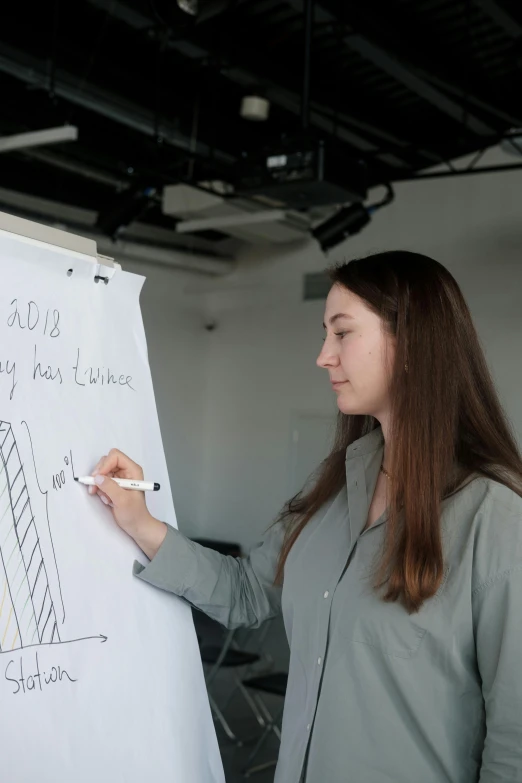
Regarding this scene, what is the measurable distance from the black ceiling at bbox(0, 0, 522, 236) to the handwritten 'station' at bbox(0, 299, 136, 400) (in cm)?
221

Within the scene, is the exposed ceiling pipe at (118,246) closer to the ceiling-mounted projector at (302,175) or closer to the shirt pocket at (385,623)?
the ceiling-mounted projector at (302,175)

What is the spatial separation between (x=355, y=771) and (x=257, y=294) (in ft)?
20.1

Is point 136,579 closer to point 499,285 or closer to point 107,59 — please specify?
point 107,59

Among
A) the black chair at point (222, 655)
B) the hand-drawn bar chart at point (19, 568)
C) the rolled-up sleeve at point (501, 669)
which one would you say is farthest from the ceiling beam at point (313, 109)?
the rolled-up sleeve at point (501, 669)

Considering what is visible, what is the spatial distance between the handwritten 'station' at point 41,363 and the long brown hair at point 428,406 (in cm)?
45

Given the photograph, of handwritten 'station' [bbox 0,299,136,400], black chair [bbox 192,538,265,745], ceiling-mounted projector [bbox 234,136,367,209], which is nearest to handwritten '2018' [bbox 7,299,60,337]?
handwritten 'station' [bbox 0,299,136,400]

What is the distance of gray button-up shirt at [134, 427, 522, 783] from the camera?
1.15 m

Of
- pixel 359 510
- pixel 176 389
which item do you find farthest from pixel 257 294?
pixel 359 510

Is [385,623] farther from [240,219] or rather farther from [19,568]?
[240,219]

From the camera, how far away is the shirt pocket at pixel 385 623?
3.95 feet

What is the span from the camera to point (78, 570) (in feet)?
4.11

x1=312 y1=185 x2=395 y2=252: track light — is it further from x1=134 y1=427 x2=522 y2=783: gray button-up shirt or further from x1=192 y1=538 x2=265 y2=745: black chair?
x1=134 y1=427 x2=522 y2=783: gray button-up shirt

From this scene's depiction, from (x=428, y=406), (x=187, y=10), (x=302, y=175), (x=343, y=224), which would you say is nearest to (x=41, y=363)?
(x=428, y=406)

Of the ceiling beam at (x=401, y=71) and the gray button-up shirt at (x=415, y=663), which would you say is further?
the ceiling beam at (x=401, y=71)
